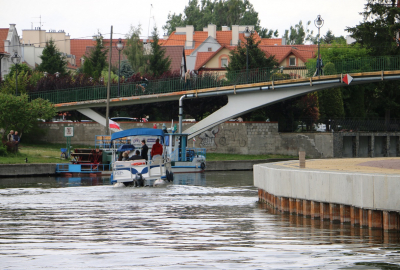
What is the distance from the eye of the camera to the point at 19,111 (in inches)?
1763

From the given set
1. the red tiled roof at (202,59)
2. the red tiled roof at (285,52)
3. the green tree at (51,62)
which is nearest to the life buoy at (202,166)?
the green tree at (51,62)

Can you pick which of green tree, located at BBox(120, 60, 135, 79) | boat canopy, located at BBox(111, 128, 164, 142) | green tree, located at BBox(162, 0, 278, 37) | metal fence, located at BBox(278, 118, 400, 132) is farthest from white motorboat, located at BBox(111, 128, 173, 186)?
green tree, located at BBox(162, 0, 278, 37)

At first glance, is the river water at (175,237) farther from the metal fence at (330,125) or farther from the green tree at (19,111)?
the metal fence at (330,125)

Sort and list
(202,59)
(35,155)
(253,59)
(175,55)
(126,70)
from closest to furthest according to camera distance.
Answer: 1. (35,155)
2. (253,59)
3. (126,70)
4. (175,55)
5. (202,59)

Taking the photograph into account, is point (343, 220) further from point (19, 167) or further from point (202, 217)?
point (19, 167)

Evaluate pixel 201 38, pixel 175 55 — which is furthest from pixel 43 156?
pixel 201 38

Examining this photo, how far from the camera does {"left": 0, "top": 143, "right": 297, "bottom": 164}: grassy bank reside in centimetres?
3997

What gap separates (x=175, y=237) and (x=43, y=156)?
3128cm

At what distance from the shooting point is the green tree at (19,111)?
44.1 meters

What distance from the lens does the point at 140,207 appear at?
69.5 feet

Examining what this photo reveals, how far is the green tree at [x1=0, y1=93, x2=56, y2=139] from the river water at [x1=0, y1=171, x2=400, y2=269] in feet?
70.4

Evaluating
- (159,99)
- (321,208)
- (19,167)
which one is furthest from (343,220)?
(159,99)

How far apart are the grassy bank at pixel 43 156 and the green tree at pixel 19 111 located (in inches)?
77.3

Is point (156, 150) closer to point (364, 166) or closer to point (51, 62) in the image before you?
point (364, 166)
